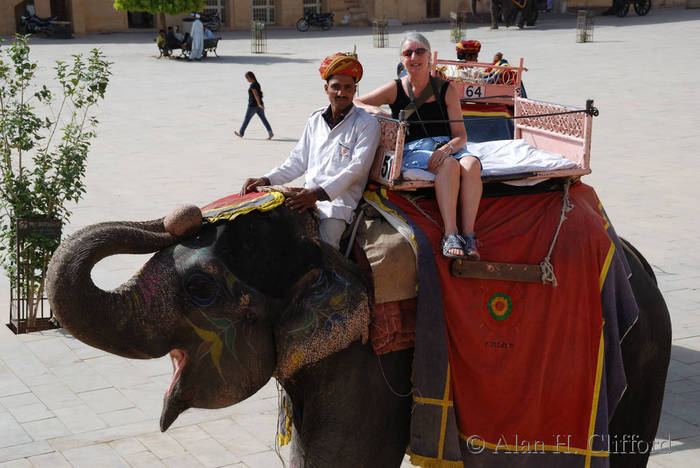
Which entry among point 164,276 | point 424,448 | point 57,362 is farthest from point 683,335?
point 164,276

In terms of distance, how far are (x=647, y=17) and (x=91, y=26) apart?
2272cm

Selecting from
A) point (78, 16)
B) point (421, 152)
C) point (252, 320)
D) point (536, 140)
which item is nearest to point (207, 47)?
point (78, 16)

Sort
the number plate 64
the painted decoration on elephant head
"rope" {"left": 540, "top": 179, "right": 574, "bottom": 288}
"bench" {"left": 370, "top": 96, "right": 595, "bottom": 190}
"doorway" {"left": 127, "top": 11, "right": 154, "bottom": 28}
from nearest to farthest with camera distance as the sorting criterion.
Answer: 1. the painted decoration on elephant head
2. "bench" {"left": 370, "top": 96, "right": 595, "bottom": 190}
3. "rope" {"left": 540, "top": 179, "right": 574, "bottom": 288}
4. the number plate 64
5. "doorway" {"left": 127, "top": 11, "right": 154, "bottom": 28}

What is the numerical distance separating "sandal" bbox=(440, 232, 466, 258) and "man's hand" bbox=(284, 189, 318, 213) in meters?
0.59

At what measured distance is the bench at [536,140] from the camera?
4.24 m

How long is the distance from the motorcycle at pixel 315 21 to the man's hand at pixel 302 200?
3481 cm

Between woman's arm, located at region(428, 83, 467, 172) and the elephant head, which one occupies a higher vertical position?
woman's arm, located at region(428, 83, 467, 172)

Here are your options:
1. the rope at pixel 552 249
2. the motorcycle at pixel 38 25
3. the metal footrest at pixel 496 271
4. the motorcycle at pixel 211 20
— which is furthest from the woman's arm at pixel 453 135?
the motorcycle at pixel 211 20

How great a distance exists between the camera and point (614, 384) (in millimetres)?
4496

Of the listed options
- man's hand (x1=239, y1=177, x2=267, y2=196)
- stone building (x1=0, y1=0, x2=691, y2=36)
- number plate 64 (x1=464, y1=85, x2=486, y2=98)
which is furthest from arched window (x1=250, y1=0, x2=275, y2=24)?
man's hand (x1=239, y1=177, x2=267, y2=196)

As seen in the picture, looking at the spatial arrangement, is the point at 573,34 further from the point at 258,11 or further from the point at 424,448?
the point at 424,448

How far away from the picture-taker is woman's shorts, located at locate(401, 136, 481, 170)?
4406 mm

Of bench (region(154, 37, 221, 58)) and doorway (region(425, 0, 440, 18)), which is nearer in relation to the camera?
bench (region(154, 37, 221, 58))

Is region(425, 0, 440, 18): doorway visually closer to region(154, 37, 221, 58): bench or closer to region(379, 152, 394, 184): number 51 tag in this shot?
region(154, 37, 221, 58): bench
